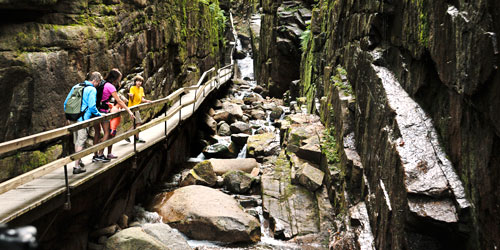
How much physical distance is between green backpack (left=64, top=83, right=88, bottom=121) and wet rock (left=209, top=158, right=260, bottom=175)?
24.7ft

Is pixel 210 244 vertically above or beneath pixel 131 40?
beneath

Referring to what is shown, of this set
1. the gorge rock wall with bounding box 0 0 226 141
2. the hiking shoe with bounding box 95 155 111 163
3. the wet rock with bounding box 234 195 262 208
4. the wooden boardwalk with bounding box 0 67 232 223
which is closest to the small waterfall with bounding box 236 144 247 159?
the wet rock with bounding box 234 195 262 208

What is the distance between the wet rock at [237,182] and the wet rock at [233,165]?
1014 mm

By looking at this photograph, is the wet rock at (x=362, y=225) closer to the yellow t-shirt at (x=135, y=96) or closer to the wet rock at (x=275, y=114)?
the yellow t-shirt at (x=135, y=96)

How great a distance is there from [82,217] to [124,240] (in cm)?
103

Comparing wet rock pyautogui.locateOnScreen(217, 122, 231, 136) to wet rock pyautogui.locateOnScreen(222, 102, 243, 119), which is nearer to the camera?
wet rock pyautogui.locateOnScreen(217, 122, 231, 136)

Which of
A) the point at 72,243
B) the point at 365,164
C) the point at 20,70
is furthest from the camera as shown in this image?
the point at 365,164

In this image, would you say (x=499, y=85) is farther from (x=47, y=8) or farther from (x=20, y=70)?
(x=47, y=8)

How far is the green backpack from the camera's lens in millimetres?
6059

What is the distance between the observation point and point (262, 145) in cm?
1550

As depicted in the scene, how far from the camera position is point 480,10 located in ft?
13.0

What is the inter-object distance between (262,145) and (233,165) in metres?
2.39

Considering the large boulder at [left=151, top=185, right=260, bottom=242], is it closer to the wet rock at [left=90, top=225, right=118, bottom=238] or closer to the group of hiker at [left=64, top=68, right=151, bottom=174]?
the wet rock at [left=90, top=225, right=118, bottom=238]

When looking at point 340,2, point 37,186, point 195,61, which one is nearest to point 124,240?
point 37,186
